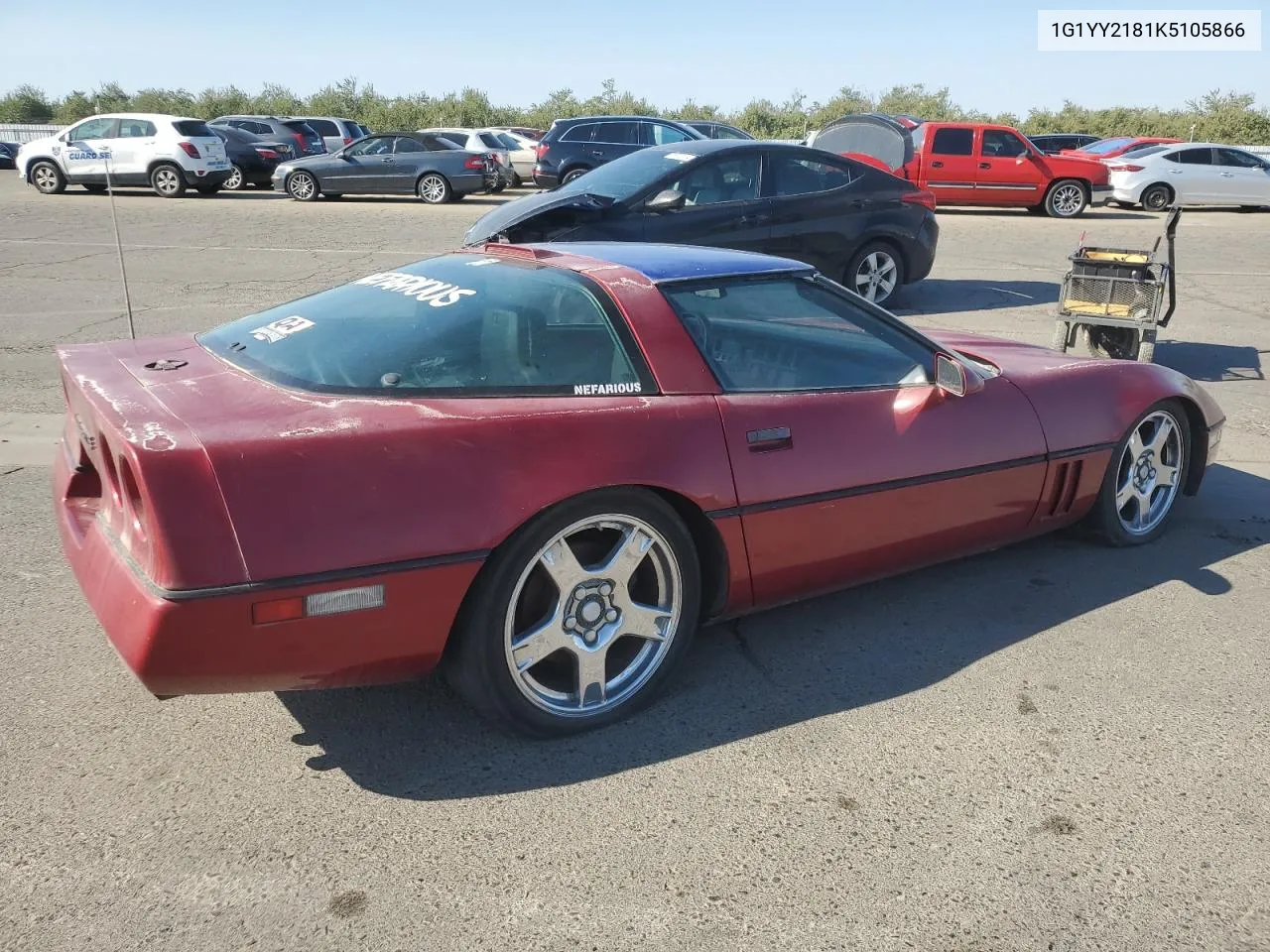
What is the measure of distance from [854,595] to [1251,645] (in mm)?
1351

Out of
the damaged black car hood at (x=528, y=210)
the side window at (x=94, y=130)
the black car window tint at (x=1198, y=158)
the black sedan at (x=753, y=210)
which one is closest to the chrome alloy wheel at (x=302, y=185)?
the side window at (x=94, y=130)

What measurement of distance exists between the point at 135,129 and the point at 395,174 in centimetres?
501

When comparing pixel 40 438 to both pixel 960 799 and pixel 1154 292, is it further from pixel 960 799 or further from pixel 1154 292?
pixel 1154 292

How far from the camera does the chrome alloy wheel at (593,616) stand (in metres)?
2.98

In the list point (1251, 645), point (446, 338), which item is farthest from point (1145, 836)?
point (446, 338)

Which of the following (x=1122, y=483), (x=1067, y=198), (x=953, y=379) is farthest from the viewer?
(x=1067, y=198)

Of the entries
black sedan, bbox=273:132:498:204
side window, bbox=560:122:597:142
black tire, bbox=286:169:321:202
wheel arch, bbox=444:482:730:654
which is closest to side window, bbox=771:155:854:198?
wheel arch, bbox=444:482:730:654

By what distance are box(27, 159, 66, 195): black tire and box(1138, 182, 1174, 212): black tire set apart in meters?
21.2

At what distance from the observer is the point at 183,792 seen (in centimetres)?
279

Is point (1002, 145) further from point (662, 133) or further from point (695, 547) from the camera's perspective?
point (695, 547)

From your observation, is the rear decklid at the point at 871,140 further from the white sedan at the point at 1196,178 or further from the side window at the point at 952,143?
the white sedan at the point at 1196,178

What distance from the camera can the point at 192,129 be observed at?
67.3 ft

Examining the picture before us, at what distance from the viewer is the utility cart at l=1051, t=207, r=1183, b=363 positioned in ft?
24.0

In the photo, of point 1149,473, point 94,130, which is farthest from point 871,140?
point 1149,473
